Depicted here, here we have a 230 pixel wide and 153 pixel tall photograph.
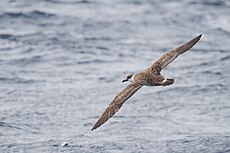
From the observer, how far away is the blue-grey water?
11570 mm

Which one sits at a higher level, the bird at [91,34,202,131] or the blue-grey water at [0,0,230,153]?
the bird at [91,34,202,131]

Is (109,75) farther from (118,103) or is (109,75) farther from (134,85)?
(118,103)

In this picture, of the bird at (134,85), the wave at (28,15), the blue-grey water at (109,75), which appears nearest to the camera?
the bird at (134,85)

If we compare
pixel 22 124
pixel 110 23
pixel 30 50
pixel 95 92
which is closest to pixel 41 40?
pixel 30 50

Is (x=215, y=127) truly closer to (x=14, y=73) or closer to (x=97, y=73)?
(x=97, y=73)

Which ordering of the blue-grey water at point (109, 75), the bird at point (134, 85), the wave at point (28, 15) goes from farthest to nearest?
the wave at point (28, 15)
the blue-grey water at point (109, 75)
the bird at point (134, 85)

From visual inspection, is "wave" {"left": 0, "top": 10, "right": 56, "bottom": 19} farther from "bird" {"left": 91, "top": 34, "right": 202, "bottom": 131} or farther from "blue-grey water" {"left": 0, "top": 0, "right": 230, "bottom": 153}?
"bird" {"left": 91, "top": 34, "right": 202, "bottom": 131}

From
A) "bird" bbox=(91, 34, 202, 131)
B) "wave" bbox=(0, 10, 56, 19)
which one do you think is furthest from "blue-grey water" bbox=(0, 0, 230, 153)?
"bird" bbox=(91, 34, 202, 131)

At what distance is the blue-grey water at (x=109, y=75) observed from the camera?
11570mm

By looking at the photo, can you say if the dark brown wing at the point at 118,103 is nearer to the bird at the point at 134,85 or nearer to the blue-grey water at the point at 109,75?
the bird at the point at 134,85

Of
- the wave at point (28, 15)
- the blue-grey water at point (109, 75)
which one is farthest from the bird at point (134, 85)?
the wave at point (28, 15)

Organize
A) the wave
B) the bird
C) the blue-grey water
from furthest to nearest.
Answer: the wave, the blue-grey water, the bird

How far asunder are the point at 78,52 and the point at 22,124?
3.76 metres

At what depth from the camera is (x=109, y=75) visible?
14.5m
